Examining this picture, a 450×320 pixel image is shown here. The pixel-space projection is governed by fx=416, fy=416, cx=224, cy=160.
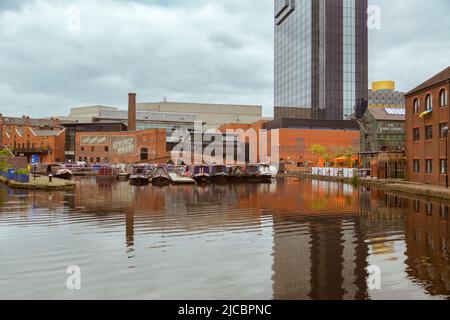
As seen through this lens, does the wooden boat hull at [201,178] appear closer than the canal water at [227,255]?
No

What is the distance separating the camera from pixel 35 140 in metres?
107

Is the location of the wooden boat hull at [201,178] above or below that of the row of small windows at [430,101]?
below

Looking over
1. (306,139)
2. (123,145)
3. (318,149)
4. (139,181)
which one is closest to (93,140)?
(123,145)

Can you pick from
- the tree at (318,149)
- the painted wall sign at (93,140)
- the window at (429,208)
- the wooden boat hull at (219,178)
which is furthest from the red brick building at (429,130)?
the painted wall sign at (93,140)

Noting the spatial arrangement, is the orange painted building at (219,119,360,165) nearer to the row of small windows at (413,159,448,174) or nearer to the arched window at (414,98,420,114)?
the arched window at (414,98,420,114)

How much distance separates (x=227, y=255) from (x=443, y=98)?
34.2 metres

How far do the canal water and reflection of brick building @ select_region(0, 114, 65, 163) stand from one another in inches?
3554

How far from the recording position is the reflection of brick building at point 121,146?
101062 millimetres

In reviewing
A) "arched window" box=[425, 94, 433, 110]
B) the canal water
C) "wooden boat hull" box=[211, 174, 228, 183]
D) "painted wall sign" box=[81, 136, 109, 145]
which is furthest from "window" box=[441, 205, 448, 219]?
"painted wall sign" box=[81, 136, 109, 145]

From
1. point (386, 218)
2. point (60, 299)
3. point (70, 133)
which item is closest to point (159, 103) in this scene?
point (70, 133)

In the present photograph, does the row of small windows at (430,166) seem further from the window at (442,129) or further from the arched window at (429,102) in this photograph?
the arched window at (429,102)

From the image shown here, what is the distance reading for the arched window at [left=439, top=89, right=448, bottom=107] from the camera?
3803 centimetres

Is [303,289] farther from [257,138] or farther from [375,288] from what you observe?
[257,138]

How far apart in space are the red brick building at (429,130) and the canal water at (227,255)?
18.3 metres
